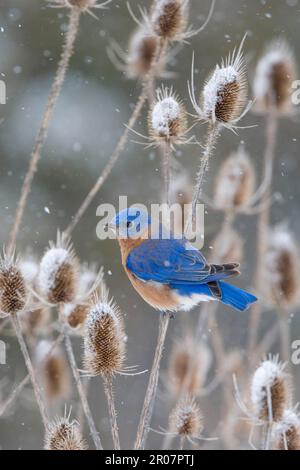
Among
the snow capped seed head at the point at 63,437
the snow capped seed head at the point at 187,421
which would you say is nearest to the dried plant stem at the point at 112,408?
the snow capped seed head at the point at 63,437

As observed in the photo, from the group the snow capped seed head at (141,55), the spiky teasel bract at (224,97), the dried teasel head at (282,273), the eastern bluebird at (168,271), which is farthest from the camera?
the snow capped seed head at (141,55)

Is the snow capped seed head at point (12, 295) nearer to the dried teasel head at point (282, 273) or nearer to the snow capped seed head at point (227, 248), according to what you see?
the snow capped seed head at point (227, 248)

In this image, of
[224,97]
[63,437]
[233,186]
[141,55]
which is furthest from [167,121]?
[63,437]

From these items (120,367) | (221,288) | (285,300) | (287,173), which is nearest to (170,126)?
(221,288)

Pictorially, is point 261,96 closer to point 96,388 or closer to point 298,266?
point 298,266

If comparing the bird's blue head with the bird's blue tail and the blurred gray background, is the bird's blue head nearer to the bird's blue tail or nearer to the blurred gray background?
the bird's blue tail
